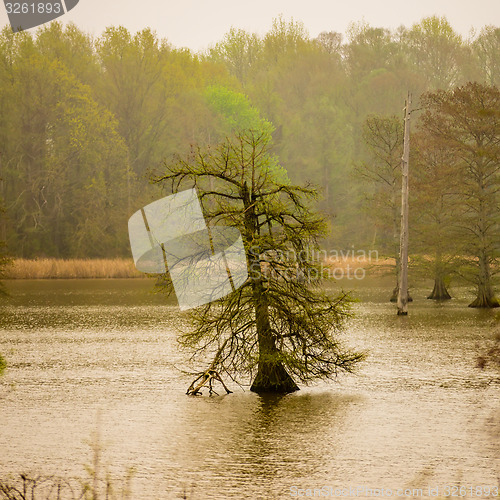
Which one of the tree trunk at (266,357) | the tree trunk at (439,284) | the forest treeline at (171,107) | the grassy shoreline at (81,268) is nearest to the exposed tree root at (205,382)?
the tree trunk at (266,357)

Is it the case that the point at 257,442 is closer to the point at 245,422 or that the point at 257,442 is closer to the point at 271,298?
the point at 245,422

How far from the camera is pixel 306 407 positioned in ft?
47.0

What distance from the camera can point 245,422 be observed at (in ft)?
43.4

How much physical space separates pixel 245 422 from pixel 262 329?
2137 mm

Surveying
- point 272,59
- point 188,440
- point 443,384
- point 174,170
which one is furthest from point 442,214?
point 272,59

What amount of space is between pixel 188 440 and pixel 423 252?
25192mm

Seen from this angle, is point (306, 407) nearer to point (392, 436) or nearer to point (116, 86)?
point (392, 436)

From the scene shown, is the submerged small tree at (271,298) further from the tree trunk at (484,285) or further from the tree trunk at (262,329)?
the tree trunk at (484,285)

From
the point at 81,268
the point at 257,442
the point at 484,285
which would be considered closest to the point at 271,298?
the point at 257,442

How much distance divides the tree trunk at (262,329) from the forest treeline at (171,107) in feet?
86.0

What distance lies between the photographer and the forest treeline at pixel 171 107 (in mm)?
58031

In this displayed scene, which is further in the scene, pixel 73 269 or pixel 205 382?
pixel 73 269

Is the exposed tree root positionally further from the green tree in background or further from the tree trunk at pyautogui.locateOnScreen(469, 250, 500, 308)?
the tree trunk at pyautogui.locateOnScreen(469, 250, 500, 308)

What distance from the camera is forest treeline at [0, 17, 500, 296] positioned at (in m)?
58.0
